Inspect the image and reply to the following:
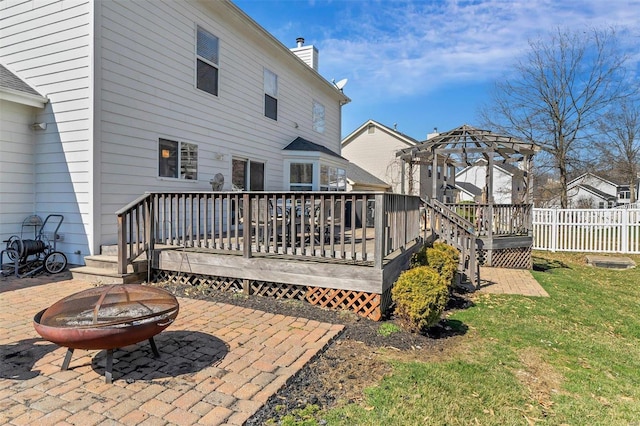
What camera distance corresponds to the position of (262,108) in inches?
415

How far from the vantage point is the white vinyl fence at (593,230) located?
41.3 ft

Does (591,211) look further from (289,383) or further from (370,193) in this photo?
Answer: (289,383)

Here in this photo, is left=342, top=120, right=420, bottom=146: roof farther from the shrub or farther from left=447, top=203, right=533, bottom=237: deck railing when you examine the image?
the shrub

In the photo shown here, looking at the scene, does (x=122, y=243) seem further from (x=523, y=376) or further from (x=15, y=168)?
(x=523, y=376)

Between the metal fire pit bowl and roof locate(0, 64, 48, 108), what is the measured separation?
16.3ft

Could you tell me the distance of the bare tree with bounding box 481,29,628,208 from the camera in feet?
55.7

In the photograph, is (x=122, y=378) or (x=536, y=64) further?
(x=536, y=64)

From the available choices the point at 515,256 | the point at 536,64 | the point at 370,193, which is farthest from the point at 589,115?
the point at 370,193

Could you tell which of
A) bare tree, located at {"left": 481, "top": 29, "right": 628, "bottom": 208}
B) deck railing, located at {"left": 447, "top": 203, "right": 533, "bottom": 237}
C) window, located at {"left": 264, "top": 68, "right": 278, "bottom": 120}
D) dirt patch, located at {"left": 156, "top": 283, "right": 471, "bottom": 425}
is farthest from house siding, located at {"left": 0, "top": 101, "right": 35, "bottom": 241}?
bare tree, located at {"left": 481, "top": 29, "right": 628, "bottom": 208}

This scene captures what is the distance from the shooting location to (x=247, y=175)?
10.0 m

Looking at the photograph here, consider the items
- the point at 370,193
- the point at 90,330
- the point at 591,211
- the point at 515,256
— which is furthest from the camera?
the point at 591,211

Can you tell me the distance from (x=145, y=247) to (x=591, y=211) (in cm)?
1450

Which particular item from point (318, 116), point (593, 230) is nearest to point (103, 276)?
point (318, 116)

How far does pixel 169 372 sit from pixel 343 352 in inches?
65.5
